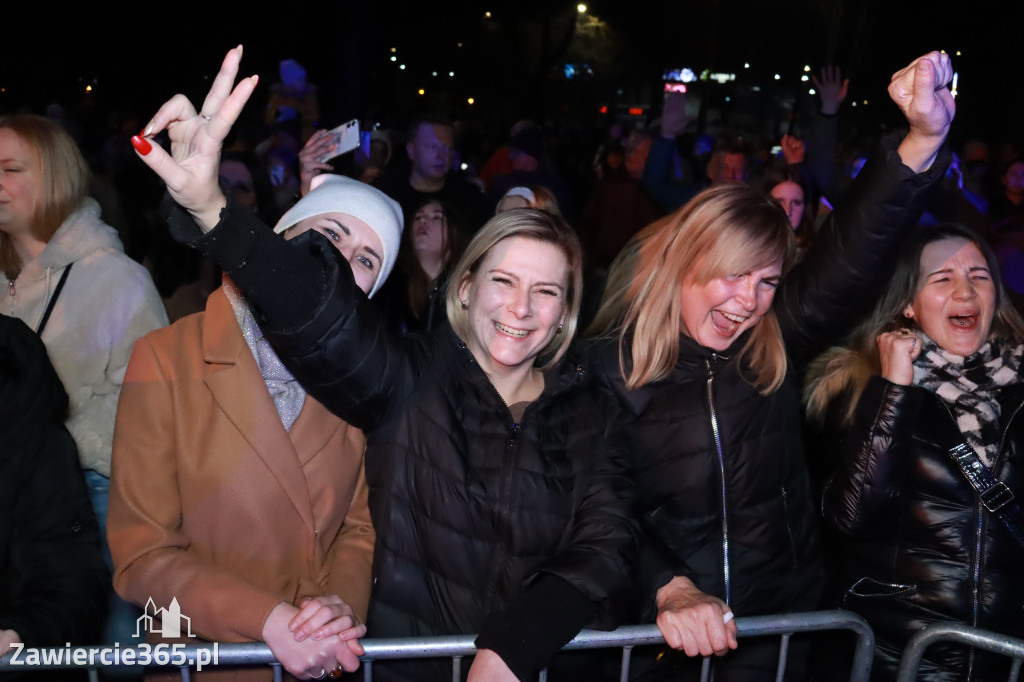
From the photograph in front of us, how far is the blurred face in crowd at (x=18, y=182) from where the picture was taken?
3.38 metres

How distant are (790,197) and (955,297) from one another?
244 centimetres

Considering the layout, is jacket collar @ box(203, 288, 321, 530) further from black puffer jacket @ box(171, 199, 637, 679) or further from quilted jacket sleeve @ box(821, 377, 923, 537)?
quilted jacket sleeve @ box(821, 377, 923, 537)

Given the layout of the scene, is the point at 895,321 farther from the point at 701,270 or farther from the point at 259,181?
the point at 259,181

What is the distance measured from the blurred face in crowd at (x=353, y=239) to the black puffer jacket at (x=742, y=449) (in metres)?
0.80

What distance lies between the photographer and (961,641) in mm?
2227

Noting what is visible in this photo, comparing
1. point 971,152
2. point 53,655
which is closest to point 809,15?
point 971,152

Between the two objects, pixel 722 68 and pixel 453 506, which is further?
pixel 722 68

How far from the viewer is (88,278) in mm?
3471

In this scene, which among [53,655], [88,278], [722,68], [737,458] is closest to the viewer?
[53,655]

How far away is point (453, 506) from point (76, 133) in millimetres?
9929

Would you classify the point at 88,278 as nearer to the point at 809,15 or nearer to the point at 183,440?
the point at 183,440

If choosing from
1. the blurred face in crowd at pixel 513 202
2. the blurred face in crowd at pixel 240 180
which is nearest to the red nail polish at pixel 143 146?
the blurred face in crowd at pixel 513 202

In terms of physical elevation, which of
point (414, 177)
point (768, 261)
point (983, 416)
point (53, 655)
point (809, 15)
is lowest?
point (53, 655)

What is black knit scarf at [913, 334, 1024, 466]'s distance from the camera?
282 centimetres
